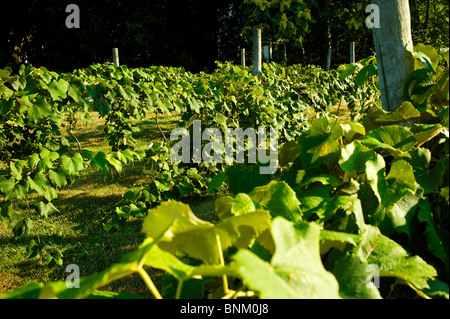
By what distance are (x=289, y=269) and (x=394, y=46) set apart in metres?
1.21

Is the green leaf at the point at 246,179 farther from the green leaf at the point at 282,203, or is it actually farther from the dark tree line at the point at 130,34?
the dark tree line at the point at 130,34

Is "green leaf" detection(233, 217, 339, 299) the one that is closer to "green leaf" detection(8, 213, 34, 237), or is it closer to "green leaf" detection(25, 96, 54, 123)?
"green leaf" detection(25, 96, 54, 123)

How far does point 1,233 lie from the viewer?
407cm

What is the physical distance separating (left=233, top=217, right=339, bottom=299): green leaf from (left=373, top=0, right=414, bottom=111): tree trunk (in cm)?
106

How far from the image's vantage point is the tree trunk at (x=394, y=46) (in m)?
1.36

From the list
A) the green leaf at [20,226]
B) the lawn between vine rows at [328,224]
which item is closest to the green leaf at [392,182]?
the lawn between vine rows at [328,224]

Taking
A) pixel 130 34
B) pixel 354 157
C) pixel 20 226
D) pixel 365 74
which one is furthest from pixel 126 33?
pixel 354 157

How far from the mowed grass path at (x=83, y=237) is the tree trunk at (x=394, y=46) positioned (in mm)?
2317

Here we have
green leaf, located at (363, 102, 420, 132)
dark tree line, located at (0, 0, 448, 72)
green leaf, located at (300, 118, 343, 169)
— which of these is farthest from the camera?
dark tree line, located at (0, 0, 448, 72)

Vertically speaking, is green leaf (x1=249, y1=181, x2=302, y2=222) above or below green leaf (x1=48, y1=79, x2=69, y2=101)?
below

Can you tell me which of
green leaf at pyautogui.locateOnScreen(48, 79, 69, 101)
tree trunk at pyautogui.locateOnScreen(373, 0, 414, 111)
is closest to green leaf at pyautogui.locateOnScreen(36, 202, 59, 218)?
green leaf at pyautogui.locateOnScreen(48, 79, 69, 101)

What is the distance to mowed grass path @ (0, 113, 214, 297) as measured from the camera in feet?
10.3
